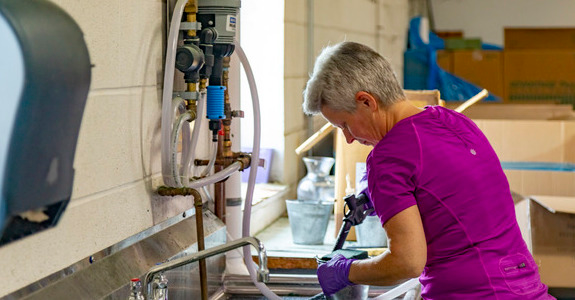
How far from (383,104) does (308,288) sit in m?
0.78

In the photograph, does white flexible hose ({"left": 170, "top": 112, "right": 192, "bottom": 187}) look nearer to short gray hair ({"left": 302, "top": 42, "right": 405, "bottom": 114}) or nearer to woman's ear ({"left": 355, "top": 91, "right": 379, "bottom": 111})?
short gray hair ({"left": 302, "top": 42, "right": 405, "bottom": 114})

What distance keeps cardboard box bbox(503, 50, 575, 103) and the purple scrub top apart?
536cm

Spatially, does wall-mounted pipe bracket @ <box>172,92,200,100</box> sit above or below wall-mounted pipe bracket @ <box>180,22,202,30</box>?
below

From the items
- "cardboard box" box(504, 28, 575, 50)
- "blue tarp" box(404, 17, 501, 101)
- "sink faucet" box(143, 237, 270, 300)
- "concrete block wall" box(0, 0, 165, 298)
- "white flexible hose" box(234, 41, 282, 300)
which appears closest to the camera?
"concrete block wall" box(0, 0, 165, 298)

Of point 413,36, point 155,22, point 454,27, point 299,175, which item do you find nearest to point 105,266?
point 155,22

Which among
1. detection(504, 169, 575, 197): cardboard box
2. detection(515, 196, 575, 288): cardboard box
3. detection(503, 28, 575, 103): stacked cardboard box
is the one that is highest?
detection(503, 28, 575, 103): stacked cardboard box

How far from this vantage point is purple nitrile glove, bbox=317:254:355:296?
5.93ft

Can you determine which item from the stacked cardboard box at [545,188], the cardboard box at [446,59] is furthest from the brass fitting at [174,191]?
the cardboard box at [446,59]

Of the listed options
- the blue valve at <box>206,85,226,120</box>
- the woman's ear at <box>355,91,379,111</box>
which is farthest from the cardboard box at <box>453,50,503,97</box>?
the woman's ear at <box>355,91,379,111</box>

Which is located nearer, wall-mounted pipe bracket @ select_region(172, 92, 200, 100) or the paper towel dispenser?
the paper towel dispenser

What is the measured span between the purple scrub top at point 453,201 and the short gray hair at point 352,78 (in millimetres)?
88

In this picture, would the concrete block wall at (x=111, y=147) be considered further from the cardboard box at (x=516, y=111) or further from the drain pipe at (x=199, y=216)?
the cardboard box at (x=516, y=111)

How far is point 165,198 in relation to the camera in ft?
6.51

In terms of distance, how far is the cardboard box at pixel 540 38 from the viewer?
7.88m
